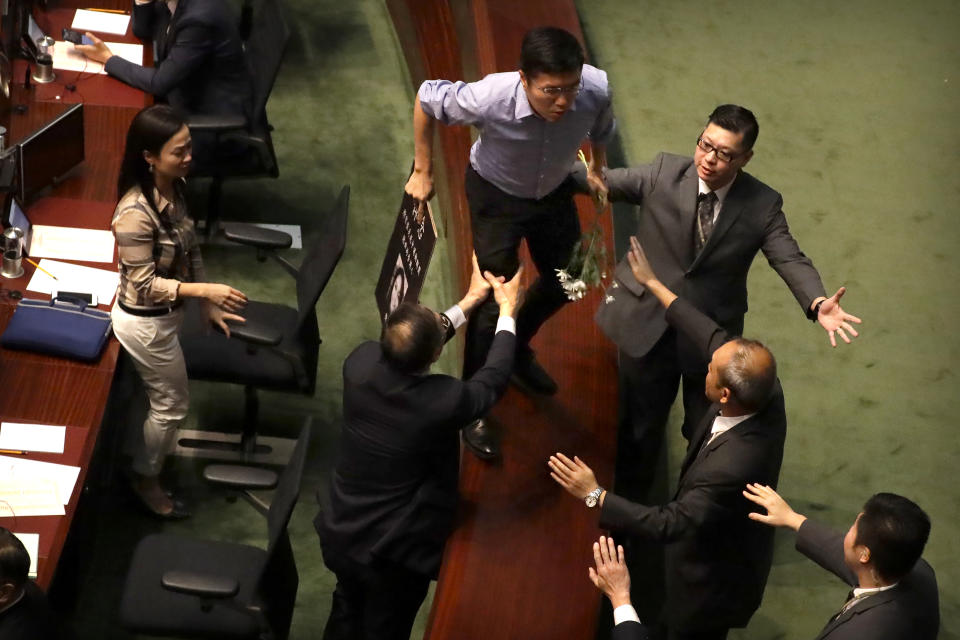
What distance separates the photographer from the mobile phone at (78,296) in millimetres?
4870

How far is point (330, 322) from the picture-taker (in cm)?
602


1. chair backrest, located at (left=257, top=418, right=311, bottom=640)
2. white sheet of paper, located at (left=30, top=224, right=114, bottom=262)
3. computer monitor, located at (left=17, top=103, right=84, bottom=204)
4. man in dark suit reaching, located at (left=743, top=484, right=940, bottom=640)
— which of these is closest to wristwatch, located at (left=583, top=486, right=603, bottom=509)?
man in dark suit reaching, located at (left=743, top=484, right=940, bottom=640)

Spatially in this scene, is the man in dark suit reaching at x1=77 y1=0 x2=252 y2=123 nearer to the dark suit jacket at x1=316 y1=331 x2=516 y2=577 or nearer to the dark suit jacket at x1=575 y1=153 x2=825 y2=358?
the dark suit jacket at x1=575 y1=153 x2=825 y2=358

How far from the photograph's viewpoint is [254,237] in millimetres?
5262

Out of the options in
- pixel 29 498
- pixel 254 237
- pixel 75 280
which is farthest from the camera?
pixel 254 237

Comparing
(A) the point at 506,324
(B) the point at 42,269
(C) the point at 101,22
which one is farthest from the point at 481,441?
(C) the point at 101,22

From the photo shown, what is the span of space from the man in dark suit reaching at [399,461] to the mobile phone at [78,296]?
1405 millimetres

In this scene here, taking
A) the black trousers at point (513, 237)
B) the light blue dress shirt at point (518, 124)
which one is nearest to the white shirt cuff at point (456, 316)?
the black trousers at point (513, 237)

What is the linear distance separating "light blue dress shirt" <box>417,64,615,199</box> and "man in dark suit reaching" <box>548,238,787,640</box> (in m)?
0.75

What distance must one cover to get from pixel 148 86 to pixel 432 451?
2.77 m

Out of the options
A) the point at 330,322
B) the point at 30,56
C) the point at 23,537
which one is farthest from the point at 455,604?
the point at 30,56

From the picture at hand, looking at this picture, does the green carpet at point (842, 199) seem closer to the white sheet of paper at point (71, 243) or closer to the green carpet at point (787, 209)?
the green carpet at point (787, 209)

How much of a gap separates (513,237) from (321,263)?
0.95 metres

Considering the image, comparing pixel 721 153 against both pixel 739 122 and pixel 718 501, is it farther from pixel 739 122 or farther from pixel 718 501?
pixel 718 501
